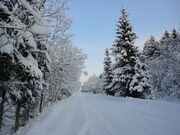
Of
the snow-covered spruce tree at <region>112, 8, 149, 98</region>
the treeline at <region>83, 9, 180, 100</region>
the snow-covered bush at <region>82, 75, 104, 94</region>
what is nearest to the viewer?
the treeline at <region>83, 9, 180, 100</region>

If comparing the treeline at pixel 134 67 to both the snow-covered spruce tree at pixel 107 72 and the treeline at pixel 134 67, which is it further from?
the snow-covered spruce tree at pixel 107 72

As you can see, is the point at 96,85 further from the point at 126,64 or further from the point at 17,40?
the point at 17,40

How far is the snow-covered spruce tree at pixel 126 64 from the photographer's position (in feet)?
107

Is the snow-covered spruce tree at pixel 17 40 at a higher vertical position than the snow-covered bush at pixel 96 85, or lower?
lower

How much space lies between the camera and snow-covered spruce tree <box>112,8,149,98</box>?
107 ft

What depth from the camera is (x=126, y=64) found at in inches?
1364

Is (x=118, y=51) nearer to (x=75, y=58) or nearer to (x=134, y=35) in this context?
(x=134, y=35)

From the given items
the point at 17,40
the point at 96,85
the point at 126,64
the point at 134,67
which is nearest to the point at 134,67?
A: the point at 134,67

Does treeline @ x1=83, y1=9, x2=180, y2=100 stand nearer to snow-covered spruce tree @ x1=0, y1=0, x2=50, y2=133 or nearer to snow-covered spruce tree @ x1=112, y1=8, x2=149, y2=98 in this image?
snow-covered spruce tree @ x1=112, y1=8, x2=149, y2=98

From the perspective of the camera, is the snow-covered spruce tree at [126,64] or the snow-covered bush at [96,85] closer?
the snow-covered spruce tree at [126,64]

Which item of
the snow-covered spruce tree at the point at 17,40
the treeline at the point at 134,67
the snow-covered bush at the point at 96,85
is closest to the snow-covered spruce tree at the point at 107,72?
the treeline at the point at 134,67

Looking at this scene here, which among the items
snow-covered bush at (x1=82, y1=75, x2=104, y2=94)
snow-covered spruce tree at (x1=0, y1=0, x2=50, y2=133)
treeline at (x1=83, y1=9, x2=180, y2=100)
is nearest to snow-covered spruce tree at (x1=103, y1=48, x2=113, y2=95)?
treeline at (x1=83, y1=9, x2=180, y2=100)

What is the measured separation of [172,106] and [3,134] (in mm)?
9238

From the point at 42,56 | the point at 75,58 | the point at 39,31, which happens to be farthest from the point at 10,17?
the point at 75,58
